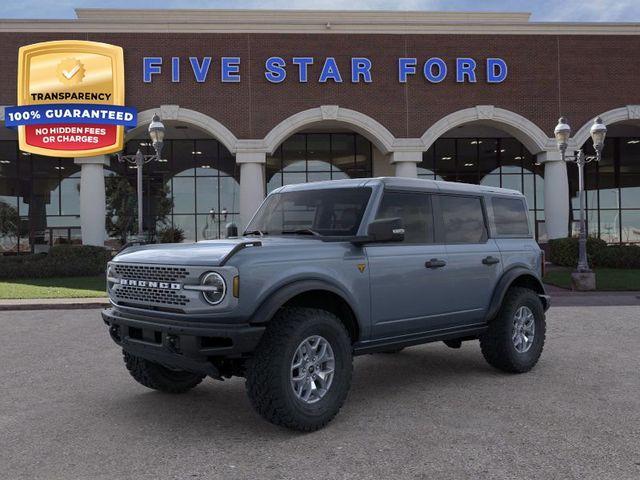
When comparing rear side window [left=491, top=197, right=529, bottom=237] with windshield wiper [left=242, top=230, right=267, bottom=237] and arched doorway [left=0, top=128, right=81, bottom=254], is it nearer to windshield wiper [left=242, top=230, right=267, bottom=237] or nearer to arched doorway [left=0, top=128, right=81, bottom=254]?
windshield wiper [left=242, top=230, right=267, bottom=237]

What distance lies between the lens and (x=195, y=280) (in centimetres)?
433

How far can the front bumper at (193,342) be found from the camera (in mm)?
4172

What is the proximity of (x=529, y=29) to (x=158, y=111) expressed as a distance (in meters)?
16.2

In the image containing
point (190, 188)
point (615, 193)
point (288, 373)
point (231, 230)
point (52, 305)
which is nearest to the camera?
point (288, 373)

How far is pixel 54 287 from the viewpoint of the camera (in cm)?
1755

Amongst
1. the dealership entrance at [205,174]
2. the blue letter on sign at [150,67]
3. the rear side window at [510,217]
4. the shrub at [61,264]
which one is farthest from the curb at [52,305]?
the dealership entrance at [205,174]

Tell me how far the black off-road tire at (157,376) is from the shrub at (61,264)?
17.0m

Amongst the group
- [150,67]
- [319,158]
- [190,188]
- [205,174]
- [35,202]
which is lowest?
[35,202]

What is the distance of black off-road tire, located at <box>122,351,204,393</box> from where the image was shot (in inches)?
216

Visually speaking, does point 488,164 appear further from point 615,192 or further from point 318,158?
point 318,158

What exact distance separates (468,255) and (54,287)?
15203 millimetres

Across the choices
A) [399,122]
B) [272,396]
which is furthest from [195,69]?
[272,396]

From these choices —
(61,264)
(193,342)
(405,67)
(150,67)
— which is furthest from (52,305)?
(405,67)

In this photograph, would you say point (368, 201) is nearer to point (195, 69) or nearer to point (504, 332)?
point (504, 332)
